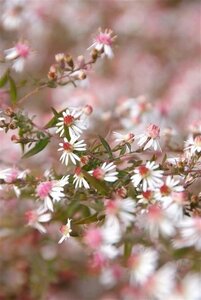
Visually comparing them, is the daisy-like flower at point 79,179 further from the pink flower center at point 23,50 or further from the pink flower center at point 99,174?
the pink flower center at point 23,50

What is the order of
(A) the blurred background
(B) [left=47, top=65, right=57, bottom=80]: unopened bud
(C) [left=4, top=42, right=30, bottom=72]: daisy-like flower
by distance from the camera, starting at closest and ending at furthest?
(B) [left=47, top=65, right=57, bottom=80]: unopened bud, (C) [left=4, top=42, right=30, bottom=72]: daisy-like flower, (A) the blurred background

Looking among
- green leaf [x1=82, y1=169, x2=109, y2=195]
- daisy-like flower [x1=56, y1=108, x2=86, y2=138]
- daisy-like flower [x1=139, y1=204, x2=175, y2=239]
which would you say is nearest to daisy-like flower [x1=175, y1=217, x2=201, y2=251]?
daisy-like flower [x1=139, y1=204, x2=175, y2=239]

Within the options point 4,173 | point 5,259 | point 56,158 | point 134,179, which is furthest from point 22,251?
point 134,179

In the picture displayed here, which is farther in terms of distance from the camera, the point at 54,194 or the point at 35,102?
the point at 35,102

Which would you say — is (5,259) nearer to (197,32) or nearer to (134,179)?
(134,179)

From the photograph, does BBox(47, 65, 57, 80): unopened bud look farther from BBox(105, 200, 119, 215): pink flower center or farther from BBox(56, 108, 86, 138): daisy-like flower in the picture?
BBox(105, 200, 119, 215): pink flower center

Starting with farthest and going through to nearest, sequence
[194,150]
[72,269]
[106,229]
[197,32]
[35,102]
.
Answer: [197,32], [35,102], [72,269], [194,150], [106,229]
